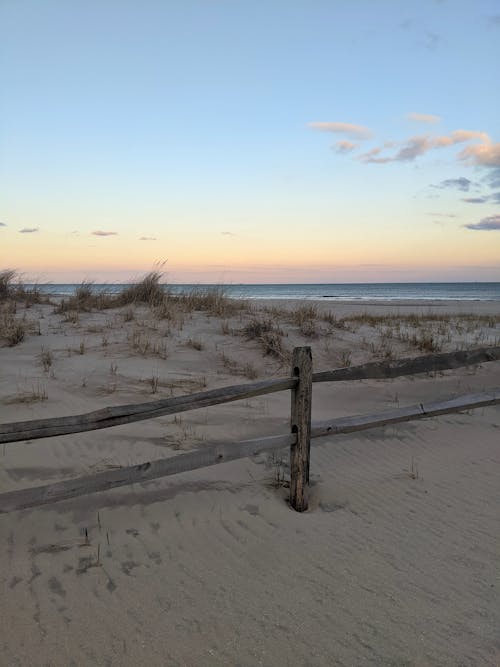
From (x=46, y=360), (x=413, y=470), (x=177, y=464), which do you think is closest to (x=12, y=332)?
(x=46, y=360)

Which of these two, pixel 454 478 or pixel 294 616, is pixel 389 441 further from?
pixel 294 616

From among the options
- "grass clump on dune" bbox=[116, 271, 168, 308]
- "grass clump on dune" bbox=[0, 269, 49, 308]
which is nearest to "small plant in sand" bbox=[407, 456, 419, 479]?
"grass clump on dune" bbox=[116, 271, 168, 308]

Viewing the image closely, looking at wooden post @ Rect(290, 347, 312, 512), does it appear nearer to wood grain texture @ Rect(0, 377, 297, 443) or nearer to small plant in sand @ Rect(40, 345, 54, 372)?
wood grain texture @ Rect(0, 377, 297, 443)

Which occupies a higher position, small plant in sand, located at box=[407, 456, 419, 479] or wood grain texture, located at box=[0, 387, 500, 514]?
wood grain texture, located at box=[0, 387, 500, 514]

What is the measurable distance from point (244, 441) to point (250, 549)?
0.78 meters

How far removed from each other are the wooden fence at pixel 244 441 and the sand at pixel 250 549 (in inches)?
18.4

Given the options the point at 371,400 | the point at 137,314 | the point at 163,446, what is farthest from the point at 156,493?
the point at 137,314

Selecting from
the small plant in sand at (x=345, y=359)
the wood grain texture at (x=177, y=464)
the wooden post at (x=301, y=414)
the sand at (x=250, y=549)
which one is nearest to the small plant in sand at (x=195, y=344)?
the sand at (x=250, y=549)

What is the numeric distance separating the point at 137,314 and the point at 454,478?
26.5 feet

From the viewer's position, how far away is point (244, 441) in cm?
389

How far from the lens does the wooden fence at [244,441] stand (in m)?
3.28

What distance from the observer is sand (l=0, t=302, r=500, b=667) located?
2.66 meters

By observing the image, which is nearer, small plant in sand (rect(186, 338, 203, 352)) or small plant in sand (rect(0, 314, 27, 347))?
small plant in sand (rect(0, 314, 27, 347))

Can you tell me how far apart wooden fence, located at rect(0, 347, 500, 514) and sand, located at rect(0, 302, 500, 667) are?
0.47m
